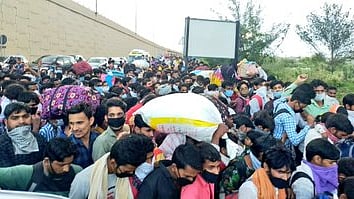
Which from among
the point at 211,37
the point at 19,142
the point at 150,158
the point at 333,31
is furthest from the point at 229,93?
the point at 333,31

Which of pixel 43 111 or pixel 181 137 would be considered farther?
pixel 43 111

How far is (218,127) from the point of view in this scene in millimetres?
4480

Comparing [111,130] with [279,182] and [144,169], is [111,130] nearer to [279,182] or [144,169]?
[144,169]

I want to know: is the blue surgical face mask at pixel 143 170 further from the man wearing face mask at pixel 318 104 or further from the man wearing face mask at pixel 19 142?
the man wearing face mask at pixel 318 104

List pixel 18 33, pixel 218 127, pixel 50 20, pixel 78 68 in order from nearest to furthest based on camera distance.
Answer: pixel 218 127 → pixel 78 68 → pixel 18 33 → pixel 50 20

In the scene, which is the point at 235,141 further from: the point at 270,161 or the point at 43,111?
the point at 43,111

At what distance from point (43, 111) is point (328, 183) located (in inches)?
102

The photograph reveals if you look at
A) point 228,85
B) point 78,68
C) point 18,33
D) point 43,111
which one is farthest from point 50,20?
point 43,111

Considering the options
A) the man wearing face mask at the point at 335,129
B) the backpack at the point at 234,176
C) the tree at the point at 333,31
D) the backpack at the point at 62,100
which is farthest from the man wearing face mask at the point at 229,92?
the tree at the point at 333,31

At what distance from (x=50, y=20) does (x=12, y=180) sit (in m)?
35.4

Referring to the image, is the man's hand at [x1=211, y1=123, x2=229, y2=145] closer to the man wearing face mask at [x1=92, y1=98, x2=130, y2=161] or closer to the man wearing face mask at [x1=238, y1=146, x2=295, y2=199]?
the man wearing face mask at [x1=238, y1=146, x2=295, y2=199]

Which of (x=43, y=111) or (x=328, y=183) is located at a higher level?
(x=43, y=111)

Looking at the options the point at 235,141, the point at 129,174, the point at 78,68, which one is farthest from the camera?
the point at 78,68

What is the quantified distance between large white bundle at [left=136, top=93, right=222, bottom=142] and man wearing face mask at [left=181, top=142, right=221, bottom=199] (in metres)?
0.33
